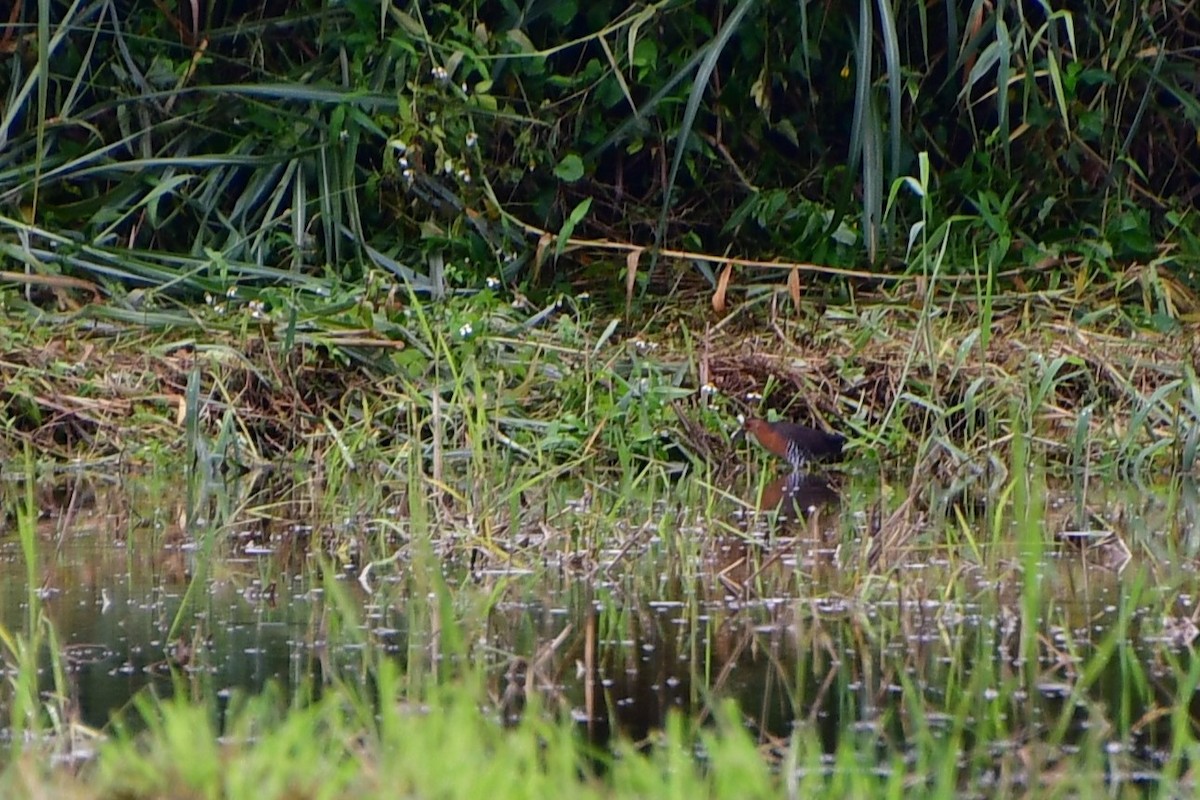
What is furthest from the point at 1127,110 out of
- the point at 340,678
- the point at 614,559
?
the point at 340,678

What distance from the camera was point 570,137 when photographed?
7.69 m

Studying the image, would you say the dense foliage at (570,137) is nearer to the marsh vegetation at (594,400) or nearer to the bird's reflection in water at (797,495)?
the marsh vegetation at (594,400)

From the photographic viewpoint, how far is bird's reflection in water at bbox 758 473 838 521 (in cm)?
521

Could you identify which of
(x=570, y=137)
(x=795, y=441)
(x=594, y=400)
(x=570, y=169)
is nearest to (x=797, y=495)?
(x=795, y=441)

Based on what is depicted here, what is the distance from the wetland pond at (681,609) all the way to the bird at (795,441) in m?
0.48

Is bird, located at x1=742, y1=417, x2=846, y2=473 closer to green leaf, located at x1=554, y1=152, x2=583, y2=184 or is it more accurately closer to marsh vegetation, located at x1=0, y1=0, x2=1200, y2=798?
marsh vegetation, located at x1=0, y1=0, x2=1200, y2=798

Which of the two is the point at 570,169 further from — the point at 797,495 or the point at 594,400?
the point at 797,495

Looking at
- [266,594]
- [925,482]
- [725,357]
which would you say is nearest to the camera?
[266,594]

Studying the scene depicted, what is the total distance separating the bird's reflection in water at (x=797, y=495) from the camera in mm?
5211

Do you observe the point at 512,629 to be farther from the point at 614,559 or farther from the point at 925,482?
the point at 925,482

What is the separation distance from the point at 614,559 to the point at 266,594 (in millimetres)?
684

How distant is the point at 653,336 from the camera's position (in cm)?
698

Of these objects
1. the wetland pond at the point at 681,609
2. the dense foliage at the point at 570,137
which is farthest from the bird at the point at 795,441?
the dense foliage at the point at 570,137

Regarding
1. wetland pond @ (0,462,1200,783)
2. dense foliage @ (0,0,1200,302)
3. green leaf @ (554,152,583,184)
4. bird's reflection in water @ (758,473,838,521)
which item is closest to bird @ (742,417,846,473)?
bird's reflection in water @ (758,473,838,521)
